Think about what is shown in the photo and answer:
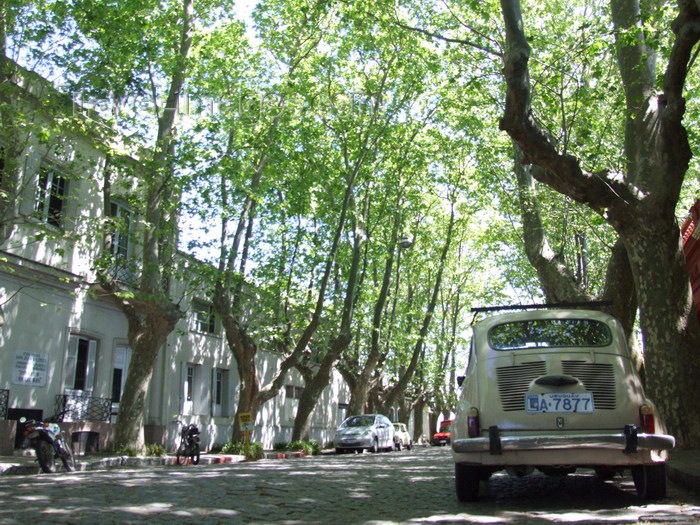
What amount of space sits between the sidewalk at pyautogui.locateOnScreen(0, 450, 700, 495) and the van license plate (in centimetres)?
141

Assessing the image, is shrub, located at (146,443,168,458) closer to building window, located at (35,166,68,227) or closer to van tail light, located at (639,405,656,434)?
building window, located at (35,166,68,227)

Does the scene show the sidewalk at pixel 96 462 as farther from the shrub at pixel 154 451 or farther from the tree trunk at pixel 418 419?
the tree trunk at pixel 418 419

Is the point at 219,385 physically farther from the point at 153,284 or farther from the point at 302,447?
the point at 153,284

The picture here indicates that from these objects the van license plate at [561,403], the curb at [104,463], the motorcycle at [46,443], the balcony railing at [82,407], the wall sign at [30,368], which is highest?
the wall sign at [30,368]

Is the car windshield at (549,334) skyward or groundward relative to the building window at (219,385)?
groundward

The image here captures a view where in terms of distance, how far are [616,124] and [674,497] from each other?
15656mm

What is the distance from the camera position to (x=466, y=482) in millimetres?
7238

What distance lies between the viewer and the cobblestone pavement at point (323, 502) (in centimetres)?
582

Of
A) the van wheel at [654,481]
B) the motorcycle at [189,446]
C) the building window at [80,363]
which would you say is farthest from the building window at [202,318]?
the van wheel at [654,481]

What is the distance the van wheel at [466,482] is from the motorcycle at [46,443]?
7.99 meters

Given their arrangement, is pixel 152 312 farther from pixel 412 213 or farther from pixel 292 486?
pixel 412 213

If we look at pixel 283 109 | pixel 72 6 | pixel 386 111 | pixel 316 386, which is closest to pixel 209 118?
pixel 283 109

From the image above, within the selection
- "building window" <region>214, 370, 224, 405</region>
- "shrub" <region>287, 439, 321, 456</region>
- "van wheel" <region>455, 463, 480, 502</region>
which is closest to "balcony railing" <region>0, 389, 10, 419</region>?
"shrub" <region>287, 439, 321, 456</region>

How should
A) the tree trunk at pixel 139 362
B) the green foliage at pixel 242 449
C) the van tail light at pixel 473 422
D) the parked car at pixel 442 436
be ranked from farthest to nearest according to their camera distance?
the parked car at pixel 442 436 → the green foliage at pixel 242 449 → the tree trunk at pixel 139 362 → the van tail light at pixel 473 422
